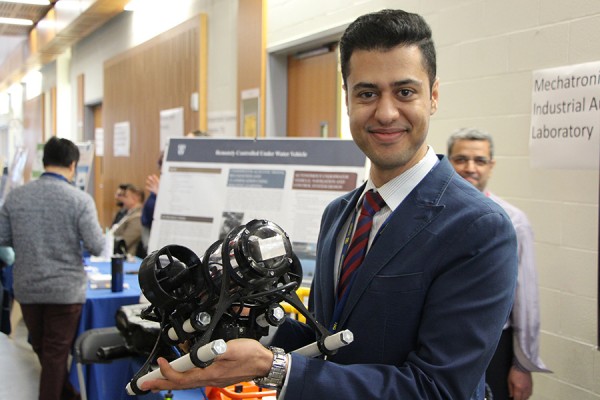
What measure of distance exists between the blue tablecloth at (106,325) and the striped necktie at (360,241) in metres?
1.44

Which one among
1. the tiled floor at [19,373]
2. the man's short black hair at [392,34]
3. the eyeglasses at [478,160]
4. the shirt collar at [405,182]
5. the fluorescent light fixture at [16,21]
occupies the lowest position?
the tiled floor at [19,373]

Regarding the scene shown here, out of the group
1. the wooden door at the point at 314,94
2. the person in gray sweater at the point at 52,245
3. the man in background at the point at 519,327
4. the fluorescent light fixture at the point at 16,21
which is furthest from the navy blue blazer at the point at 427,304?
the fluorescent light fixture at the point at 16,21

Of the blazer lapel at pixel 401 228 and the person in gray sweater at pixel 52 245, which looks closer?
the blazer lapel at pixel 401 228

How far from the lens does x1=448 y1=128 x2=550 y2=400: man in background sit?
89.4 inches


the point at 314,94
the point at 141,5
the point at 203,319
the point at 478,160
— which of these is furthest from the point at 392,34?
the point at 141,5

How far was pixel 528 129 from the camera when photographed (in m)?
2.58

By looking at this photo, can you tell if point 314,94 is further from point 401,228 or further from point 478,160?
point 401,228

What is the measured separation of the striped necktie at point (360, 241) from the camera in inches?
45.9

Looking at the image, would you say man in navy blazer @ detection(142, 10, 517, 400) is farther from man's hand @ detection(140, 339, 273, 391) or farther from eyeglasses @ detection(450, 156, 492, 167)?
eyeglasses @ detection(450, 156, 492, 167)

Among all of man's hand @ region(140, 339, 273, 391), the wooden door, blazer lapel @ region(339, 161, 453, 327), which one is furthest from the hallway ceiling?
man's hand @ region(140, 339, 273, 391)

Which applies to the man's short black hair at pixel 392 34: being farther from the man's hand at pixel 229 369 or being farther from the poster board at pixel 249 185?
the poster board at pixel 249 185

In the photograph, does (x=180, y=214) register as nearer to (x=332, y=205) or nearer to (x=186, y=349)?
(x=332, y=205)

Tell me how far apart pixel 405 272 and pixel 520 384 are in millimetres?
1531

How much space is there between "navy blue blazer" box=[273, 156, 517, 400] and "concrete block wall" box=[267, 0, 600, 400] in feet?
4.88
